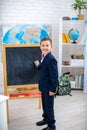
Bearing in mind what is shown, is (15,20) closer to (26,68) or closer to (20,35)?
(20,35)

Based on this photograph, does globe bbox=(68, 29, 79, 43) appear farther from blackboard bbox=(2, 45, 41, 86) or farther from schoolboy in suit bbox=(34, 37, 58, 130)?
schoolboy in suit bbox=(34, 37, 58, 130)

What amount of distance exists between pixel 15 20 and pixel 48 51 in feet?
6.33

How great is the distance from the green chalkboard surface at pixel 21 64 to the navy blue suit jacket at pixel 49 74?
479mm

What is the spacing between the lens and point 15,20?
4203 millimetres

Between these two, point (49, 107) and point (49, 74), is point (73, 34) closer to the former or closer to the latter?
point (49, 74)

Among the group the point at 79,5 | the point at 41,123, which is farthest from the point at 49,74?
the point at 79,5

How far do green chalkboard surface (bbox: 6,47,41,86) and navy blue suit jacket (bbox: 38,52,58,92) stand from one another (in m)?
0.48

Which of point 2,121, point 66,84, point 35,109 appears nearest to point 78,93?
point 66,84

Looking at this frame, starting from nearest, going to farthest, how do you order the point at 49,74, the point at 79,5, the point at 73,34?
the point at 49,74, the point at 79,5, the point at 73,34

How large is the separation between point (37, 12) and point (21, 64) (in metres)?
1.72

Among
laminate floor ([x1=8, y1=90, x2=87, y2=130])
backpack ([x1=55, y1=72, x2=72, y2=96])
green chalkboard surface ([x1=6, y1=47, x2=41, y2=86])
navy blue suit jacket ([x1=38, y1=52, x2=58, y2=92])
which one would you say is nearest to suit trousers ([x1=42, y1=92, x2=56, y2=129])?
navy blue suit jacket ([x1=38, y1=52, x2=58, y2=92])

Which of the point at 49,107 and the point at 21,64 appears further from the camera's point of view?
the point at 21,64

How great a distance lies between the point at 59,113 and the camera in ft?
10.8

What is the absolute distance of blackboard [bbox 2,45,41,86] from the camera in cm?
295
